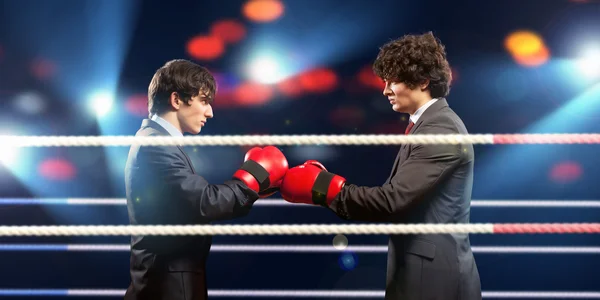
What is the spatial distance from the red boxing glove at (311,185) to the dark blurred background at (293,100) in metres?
1.38

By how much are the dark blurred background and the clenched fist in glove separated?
1349mm

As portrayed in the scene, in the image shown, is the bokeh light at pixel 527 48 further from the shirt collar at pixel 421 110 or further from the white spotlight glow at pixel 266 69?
the shirt collar at pixel 421 110

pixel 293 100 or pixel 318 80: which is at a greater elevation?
pixel 318 80

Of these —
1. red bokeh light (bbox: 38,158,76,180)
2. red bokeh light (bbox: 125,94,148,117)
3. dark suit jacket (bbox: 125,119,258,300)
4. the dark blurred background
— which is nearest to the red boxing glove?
dark suit jacket (bbox: 125,119,258,300)

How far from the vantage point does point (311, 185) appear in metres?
1.52

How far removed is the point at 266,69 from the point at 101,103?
3.39 feet

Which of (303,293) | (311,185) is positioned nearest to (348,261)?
(303,293)

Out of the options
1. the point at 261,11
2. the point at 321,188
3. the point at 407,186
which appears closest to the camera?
the point at 407,186

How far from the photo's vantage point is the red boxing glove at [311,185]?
149 cm

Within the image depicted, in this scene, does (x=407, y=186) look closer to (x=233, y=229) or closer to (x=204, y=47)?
(x=233, y=229)

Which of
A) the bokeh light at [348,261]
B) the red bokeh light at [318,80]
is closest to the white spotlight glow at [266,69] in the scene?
the red bokeh light at [318,80]

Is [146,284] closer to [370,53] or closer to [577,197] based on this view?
[370,53]

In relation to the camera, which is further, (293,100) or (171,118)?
(293,100)

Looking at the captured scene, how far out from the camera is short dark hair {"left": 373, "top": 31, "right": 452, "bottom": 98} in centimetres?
154
